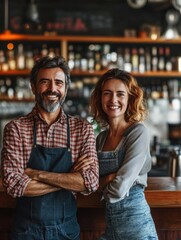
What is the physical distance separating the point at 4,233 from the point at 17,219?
1.71 ft

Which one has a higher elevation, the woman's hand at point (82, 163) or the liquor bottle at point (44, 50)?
the liquor bottle at point (44, 50)

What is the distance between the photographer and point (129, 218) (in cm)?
208

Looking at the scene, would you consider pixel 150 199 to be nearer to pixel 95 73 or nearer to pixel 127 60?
pixel 95 73

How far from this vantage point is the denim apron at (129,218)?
6.81 feet

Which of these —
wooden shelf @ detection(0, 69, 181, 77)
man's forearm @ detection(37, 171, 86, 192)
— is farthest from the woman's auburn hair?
wooden shelf @ detection(0, 69, 181, 77)

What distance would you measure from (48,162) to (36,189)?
0.44ft

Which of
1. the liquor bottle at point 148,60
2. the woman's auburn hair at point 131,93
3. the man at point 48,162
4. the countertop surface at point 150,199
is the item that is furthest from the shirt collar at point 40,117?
the liquor bottle at point 148,60

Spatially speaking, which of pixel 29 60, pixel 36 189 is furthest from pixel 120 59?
pixel 36 189

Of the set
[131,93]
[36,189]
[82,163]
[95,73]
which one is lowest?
[36,189]

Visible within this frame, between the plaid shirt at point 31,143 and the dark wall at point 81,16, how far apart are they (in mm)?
4049

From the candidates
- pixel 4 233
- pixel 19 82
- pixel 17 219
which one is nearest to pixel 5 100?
pixel 19 82

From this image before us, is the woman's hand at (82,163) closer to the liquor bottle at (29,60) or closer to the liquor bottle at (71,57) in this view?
the liquor bottle at (71,57)

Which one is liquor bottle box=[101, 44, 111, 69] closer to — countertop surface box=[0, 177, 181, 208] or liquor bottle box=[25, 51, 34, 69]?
liquor bottle box=[25, 51, 34, 69]

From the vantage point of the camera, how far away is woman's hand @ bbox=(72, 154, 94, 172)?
1.99 metres
